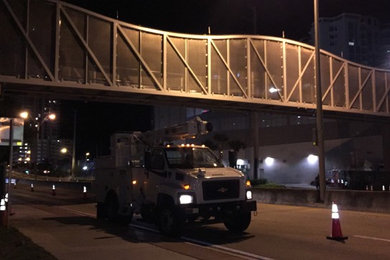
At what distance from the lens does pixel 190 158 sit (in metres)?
13.1

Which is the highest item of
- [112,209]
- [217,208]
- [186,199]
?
[186,199]

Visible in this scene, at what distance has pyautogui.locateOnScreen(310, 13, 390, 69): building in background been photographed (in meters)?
154

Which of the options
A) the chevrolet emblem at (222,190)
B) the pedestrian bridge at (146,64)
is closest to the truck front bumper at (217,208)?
the chevrolet emblem at (222,190)

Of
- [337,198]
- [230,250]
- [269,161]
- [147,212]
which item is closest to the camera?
[230,250]

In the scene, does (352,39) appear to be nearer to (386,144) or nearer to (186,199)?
(386,144)

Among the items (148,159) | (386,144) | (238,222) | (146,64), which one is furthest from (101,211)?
(386,144)

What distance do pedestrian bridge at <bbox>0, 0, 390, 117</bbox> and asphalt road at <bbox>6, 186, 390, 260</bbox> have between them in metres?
11.3

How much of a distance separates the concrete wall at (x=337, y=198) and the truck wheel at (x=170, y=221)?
1060 cm

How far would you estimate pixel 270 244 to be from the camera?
11.3 metres

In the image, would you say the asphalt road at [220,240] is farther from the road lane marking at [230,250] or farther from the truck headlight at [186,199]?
the truck headlight at [186,199]

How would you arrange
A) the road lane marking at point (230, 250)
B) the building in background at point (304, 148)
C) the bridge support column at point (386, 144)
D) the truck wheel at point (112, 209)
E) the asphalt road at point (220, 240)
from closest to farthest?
1. the road lane marking at point (230, 250)
2. the asphalt road at point (220, 240)
3. the truck wheel at point (112, 209)
4. the bridge support column at point (386, 144)
5. the building in background at point (304, 148)

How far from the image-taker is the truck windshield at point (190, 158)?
12930 mm

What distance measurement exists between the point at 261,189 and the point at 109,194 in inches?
462

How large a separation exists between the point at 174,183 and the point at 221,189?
50.1 inches
